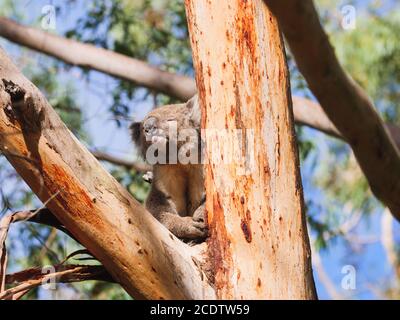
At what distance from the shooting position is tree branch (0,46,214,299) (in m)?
3.28

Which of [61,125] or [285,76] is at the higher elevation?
[285,76]

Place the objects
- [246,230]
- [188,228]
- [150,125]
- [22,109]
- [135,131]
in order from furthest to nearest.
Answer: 1. [135,131]
2. [150,125]
3. [188,228]
4. [246,230]
5. [22,109]

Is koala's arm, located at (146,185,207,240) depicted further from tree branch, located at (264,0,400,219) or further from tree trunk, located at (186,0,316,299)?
tree branch, located at (264,0,400,219)

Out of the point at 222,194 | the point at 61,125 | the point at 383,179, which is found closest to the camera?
the point at 383,179

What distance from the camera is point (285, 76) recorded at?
3791 millimetres

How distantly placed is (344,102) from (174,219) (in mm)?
2418

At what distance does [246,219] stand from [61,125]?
106cm

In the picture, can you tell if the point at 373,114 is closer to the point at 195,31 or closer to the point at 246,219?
the point at 246,219

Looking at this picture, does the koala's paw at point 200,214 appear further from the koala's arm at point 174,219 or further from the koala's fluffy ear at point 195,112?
the koala's fluffy ear at point 195,112

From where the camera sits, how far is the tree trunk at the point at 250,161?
141 inches

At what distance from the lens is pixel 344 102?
2545mm

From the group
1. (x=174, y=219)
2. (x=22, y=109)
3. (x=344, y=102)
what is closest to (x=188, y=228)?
(x=174, y=219)

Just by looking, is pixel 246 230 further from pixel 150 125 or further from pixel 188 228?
pixel 150 125
